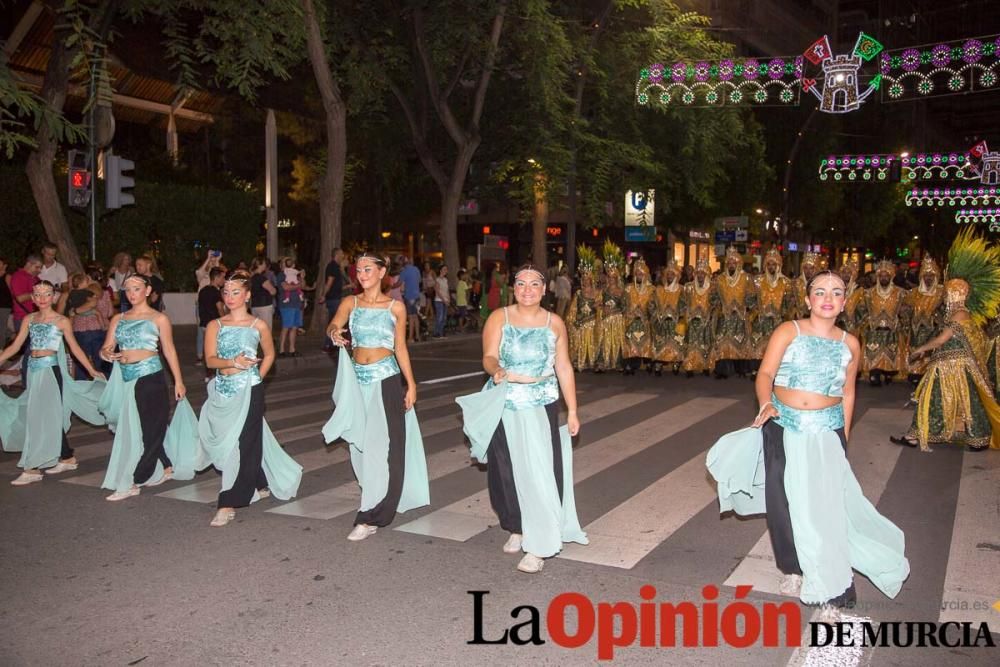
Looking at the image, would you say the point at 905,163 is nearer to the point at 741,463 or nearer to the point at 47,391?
the point at 741,463

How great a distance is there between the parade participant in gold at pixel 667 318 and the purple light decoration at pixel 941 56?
255 inches

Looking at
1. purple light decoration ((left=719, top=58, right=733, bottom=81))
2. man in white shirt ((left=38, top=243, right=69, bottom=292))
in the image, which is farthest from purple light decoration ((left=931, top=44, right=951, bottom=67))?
man in white shirt ((left=38, top=243, right=69, bottom=292))


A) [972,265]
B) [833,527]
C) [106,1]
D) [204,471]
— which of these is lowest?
[204,471]

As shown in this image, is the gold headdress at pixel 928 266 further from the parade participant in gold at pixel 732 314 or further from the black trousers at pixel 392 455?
the black trousers at pixel 392 455

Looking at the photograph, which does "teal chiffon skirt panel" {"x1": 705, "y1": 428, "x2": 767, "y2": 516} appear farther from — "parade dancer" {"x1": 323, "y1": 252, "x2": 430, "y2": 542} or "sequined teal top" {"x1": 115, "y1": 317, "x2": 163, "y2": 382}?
"sequined teal top" {"x1": 115, "y1": 317, "x2": 163, "y2": 382}

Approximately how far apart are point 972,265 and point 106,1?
14.3m

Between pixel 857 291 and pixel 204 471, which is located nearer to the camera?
pixel 204 471

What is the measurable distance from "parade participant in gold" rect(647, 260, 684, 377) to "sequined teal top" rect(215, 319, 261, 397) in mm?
9521

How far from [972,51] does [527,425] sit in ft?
47.9

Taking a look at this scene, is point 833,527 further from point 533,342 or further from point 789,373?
point 533,342

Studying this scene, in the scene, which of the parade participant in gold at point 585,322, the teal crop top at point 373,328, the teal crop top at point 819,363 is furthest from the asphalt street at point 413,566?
the parade participant in gold at point 585,322

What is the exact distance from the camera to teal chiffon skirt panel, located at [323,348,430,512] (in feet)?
20.4

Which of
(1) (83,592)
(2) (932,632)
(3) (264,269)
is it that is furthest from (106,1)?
(2) (932,632)

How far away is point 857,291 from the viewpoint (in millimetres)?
14641
